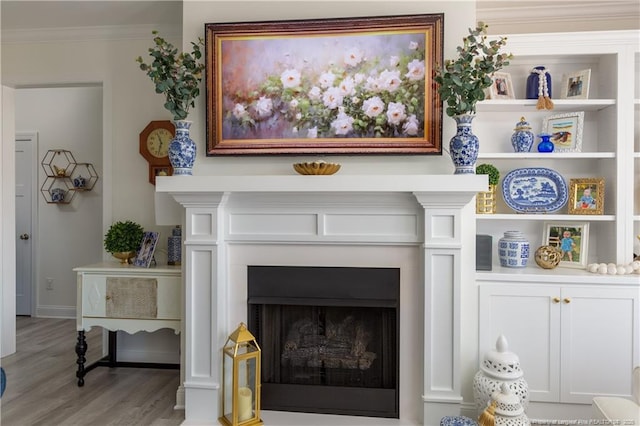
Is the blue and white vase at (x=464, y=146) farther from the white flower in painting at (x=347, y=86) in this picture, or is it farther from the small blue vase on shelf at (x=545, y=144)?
the small blue vase on shelf at (x=545, y=144)

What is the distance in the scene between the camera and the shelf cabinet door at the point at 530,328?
8.32 feet

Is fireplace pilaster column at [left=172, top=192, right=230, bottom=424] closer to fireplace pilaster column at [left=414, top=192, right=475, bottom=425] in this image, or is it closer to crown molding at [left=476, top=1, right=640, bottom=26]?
fireplace pilaster column at [left=414, top=192, right=475, bottom=425]

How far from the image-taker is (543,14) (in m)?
3.06

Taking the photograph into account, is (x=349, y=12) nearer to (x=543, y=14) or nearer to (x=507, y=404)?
(x=543, y=14)

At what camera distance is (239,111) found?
8.78ft

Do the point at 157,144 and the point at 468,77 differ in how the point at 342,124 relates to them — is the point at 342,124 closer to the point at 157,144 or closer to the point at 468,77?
the point at 468,77

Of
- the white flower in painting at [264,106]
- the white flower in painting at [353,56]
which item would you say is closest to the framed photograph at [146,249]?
the white flower in painting at [264,106]

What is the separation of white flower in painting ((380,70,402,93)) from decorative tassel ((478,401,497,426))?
5.61ft

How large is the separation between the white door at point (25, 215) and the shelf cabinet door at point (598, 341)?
5.13 meters

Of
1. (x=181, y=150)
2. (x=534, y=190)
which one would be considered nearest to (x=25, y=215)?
(x=181, y=150)

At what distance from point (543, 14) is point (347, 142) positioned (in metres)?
1.69

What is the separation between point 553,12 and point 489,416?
2560 millimetres

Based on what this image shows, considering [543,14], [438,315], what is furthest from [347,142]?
[543,14]

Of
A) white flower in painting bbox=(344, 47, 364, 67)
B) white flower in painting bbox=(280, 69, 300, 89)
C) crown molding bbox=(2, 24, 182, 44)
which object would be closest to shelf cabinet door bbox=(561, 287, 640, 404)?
white flower in painting bbox=(344, 47, 364, 67)
